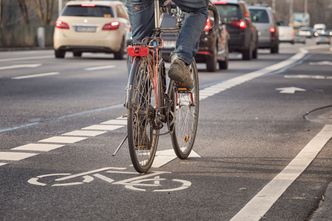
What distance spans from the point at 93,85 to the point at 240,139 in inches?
339

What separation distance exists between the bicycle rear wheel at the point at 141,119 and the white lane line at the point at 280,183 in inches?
35.3

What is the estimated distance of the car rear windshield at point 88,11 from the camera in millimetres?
31109

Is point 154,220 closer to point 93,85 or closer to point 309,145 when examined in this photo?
point 309,145

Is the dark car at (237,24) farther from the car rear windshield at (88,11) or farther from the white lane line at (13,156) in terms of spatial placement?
the white lane line at (13,156)

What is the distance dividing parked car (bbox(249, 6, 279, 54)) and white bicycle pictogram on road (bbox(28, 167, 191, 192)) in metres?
34.3

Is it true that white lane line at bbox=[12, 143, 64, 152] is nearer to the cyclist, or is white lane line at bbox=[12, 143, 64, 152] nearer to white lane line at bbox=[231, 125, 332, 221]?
the cyclist

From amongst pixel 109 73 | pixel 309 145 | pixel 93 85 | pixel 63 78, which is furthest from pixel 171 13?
pixel 109 73

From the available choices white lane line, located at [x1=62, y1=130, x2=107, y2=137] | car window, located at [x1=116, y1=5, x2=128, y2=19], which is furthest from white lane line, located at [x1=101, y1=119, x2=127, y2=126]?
car window, located at [x1=116, y1=5, x2=128, y2=19]

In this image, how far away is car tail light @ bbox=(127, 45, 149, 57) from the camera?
743 centimetres

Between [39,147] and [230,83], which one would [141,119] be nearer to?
[39,147]

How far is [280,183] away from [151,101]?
44.4 inches

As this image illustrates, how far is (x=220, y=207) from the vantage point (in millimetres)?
6203

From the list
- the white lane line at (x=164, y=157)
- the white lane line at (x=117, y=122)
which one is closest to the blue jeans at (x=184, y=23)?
the white lane line at (x=164, y=157)

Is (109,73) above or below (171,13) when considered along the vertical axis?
below
